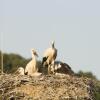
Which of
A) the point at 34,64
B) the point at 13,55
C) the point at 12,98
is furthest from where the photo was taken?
the point at 13,55

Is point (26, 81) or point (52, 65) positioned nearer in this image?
point (26, 81)

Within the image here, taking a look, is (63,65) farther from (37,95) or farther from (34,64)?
(37,95)

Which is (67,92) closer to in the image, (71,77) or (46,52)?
(71,77)

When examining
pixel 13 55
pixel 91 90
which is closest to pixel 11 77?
pixel 91 90

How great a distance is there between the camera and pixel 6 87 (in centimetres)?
2280

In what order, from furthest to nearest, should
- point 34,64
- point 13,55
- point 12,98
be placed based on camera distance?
point 13,55
point 34,64
point 12,98

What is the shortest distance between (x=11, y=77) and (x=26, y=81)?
1.34 feet

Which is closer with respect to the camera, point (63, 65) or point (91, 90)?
point (91, 90)

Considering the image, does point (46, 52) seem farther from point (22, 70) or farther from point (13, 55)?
point (13, 55)

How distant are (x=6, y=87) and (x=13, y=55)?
36512 mm

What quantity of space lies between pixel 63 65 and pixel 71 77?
72.6 inches

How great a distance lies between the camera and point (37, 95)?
22.8 meters

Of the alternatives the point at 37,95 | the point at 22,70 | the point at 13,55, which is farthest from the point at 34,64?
the point at 13,55

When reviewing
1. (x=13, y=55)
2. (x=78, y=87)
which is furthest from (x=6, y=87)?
(x=13, y=55)
